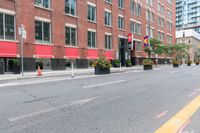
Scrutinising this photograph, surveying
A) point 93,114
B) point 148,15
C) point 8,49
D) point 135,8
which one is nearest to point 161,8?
point 148,15

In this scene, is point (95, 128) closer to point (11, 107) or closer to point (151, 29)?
point (11, 107)

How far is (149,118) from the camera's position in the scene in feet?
17.5

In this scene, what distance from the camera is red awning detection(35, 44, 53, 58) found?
2374 centimetres

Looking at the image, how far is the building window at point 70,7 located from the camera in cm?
2815

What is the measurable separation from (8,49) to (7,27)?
213 cm

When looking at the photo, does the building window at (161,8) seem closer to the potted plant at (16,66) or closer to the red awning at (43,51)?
the red awning at (43,51)

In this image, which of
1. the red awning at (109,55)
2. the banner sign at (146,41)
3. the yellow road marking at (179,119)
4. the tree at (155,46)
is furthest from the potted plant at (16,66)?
the banner sign at (146,41)

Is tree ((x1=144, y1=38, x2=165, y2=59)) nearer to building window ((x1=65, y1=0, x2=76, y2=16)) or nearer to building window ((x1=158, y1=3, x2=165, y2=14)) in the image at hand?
building window ((x1=158, y1=3, x2=165, y2=14))

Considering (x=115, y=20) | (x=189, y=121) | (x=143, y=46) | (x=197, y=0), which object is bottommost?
(x=189, y=121)

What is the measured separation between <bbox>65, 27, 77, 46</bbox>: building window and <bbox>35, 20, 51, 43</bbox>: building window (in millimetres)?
2873

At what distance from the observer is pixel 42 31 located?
24625mm

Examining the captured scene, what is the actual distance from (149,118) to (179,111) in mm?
1220

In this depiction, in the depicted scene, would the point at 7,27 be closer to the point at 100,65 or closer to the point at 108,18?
the point at 100,65

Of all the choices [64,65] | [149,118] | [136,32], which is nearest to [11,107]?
[149,118]
